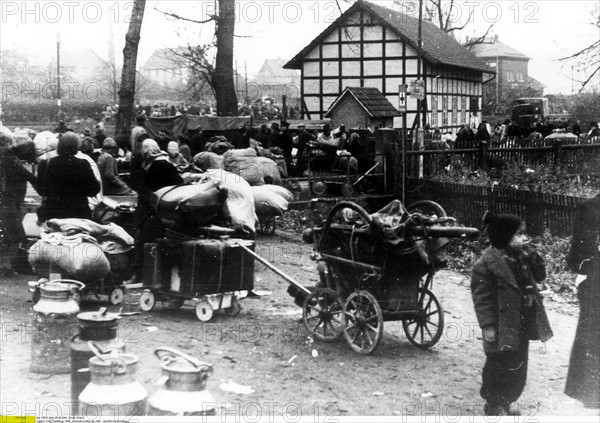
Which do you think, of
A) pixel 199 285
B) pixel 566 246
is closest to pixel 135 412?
pixel 199 285

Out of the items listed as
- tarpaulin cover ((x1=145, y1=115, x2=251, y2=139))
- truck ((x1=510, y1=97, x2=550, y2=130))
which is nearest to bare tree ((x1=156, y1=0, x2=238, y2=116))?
tarpaulin cover ((x1=145, y1=115, x2=251, y2=139))

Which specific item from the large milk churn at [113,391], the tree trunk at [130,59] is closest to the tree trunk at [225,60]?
the tree trunk at [130,59]

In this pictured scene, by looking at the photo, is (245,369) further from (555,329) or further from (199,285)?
(555,329)

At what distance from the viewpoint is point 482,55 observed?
90.8 m

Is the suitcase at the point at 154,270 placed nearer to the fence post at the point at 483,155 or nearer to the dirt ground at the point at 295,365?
the dirt ground at the point at 295,365

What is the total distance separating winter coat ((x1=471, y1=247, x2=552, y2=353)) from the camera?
5.73 meters

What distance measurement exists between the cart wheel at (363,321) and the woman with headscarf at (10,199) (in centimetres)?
473

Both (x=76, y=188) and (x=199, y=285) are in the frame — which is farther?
(x=76, y=188)

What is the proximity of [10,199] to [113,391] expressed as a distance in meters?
6.32


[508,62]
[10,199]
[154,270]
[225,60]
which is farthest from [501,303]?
[508,62]

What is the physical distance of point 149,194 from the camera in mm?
9375

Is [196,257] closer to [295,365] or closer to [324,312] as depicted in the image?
[324,312]

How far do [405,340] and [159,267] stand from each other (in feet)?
8.72

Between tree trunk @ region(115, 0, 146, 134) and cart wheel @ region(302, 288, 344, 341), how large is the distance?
11.0 m
